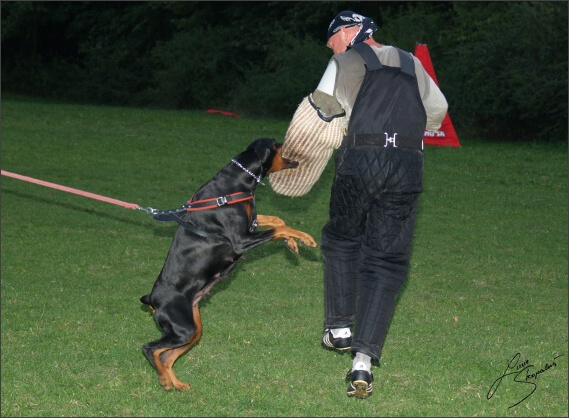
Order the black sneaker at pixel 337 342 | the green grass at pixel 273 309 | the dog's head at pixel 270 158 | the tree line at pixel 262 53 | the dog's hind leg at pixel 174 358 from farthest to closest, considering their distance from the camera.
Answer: the tree line at pixel 262 53 → the dog's head at pixel 270 158 → the black sneaker at pixel 337 342 → the dog's hind leg at pixel 174 358 → the green grass at pixel 273 309

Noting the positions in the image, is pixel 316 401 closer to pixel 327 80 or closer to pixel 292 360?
pixel 292 360

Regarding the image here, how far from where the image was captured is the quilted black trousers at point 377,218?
445 cm

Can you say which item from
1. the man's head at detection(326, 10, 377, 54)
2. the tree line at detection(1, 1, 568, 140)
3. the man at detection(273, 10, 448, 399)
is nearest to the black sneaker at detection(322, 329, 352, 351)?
the man at detection(273, 10, 448, 399)

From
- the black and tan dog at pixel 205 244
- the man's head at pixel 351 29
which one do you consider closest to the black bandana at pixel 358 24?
A: the man's head at pixel 351 29

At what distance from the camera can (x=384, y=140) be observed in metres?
4.43

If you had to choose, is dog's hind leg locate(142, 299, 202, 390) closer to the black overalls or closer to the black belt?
the black overalls

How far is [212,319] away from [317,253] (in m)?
2.57

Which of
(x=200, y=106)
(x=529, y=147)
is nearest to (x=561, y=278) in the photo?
(x=529, y=147)

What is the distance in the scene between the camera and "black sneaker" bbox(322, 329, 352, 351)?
5.00m

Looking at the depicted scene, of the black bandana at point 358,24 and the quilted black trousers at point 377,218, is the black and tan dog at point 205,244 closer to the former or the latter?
the quilted black trousers at point 377,218

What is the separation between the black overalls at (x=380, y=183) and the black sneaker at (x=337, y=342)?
422 mm

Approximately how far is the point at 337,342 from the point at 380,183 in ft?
3.70

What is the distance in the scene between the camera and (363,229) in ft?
15.9

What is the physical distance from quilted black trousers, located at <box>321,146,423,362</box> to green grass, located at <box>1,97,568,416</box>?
0.45 m
